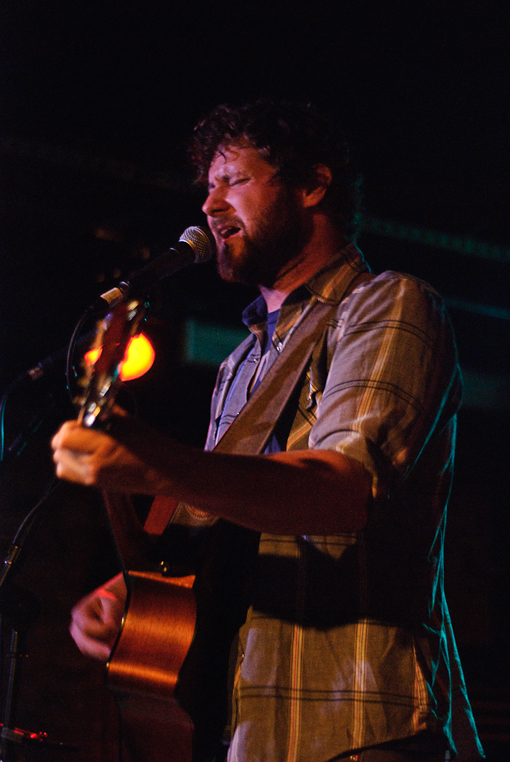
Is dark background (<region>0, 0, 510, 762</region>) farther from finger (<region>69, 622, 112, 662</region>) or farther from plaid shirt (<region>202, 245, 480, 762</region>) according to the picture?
plaid shirt (<region>202, 245, 480, 762</region>)

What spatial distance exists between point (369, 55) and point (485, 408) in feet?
10.2

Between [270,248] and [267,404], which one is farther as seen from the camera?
[270,248]

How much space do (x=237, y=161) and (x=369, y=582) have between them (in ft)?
4.48

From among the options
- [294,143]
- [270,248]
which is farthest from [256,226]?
[294,143]

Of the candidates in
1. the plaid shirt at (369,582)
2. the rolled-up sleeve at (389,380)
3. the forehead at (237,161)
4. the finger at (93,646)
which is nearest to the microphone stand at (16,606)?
the finger at (93,646)

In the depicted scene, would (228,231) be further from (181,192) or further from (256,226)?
(181,192)

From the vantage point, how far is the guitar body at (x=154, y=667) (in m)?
1.26

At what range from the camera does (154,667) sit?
1268 millimetres

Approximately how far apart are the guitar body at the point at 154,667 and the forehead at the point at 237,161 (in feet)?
4.20

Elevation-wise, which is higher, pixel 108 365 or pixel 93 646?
pixel 108 365

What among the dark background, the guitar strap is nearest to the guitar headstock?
the guitar strap

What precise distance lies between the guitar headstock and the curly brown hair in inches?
29.8

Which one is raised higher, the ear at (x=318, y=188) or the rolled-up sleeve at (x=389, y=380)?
the ear at (x=318, y=188)

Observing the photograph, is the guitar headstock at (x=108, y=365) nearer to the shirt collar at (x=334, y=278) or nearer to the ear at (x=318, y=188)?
the shirt collar at (x=334, y=278)
